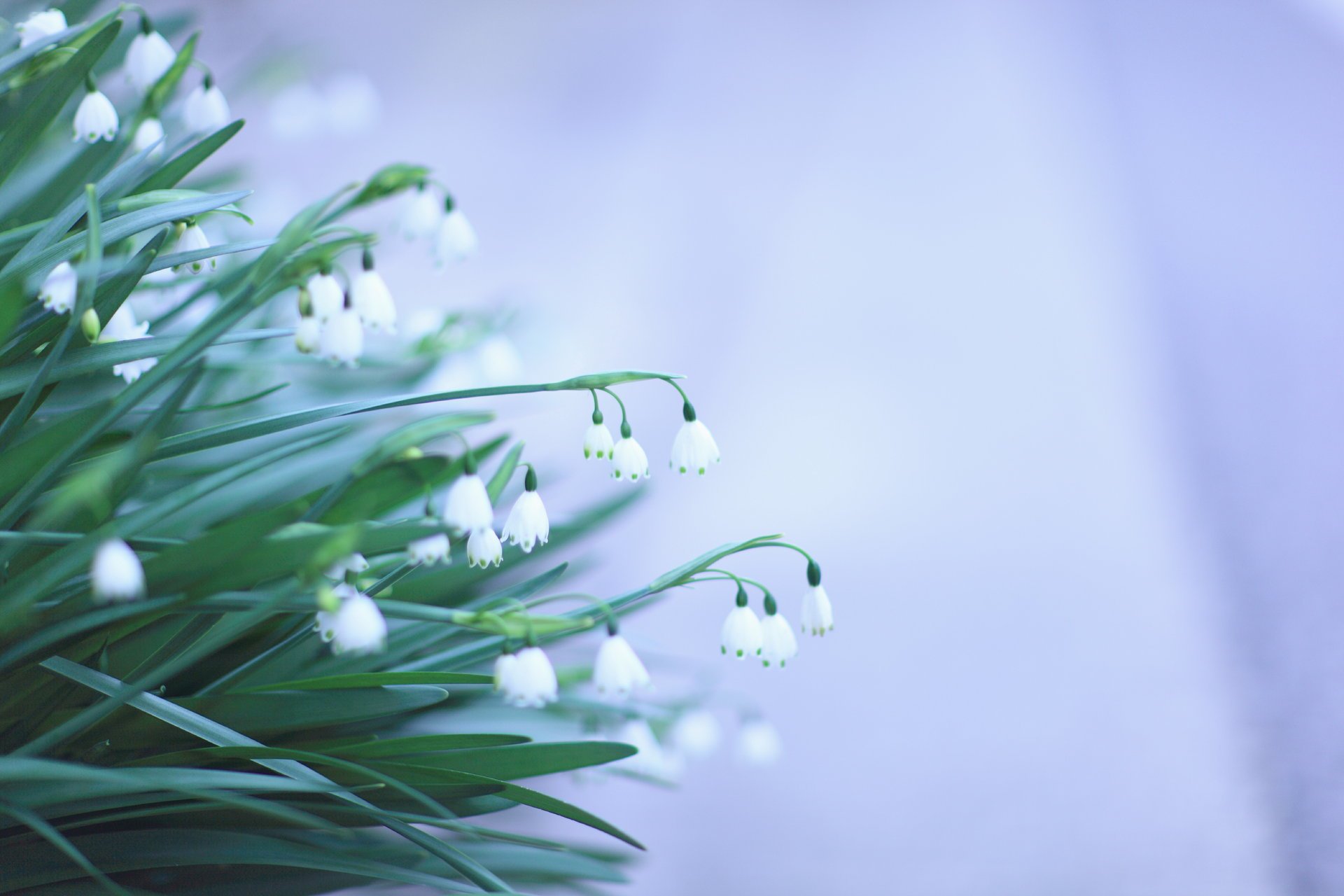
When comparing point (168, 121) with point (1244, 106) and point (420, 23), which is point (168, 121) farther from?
point (1244, 106)

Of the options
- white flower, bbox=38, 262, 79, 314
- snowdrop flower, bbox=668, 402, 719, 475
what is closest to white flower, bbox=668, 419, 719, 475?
snowdrop flower, bbox=668, 402, 719, 475

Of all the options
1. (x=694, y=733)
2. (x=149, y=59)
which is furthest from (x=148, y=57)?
(x=694, y=733)

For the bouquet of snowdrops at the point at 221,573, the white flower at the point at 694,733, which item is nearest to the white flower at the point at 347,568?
the bouquet of snowdrops at the point at 221,573

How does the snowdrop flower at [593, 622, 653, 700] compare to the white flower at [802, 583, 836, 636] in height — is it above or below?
below

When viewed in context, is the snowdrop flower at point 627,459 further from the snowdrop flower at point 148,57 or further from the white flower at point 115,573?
the snowdrop flower at point 148,57

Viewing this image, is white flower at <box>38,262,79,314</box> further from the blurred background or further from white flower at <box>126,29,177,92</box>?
the blurred background
